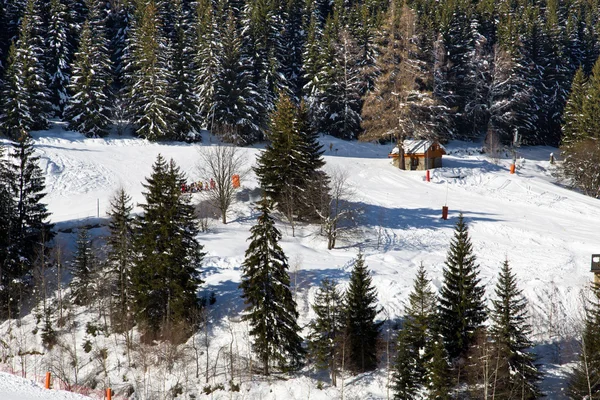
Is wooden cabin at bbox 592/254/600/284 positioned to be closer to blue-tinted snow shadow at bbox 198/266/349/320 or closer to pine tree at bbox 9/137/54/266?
blue-tinted snow shadow at bbox 198/266/349/320

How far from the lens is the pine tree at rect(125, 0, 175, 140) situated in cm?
4944

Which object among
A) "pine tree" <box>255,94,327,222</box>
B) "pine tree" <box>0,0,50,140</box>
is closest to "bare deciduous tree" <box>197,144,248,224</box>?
"pine tree" <box>255,94,327,222</box>

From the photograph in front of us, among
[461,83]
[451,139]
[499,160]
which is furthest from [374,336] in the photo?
[461,83]

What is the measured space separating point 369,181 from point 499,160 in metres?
13.5

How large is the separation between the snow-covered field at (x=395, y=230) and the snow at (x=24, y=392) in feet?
18.4

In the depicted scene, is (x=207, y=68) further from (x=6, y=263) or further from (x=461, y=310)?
(x=461, y=310)

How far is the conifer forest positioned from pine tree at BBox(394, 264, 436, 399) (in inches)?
3.8

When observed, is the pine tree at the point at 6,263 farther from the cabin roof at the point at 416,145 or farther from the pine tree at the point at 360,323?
the cabin roof at the point at 416,145

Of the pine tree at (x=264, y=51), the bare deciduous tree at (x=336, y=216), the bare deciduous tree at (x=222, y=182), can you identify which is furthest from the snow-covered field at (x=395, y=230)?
the pine tree at (x=264, y=51)

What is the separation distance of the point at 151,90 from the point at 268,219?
3067cm

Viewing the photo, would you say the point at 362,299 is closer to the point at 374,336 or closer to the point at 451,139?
the point at 374,336

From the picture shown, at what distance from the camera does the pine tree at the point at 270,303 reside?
76.8 feet

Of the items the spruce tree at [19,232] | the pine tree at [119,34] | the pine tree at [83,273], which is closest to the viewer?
the pine tree at [83,273]

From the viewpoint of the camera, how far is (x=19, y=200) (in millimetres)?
30516
